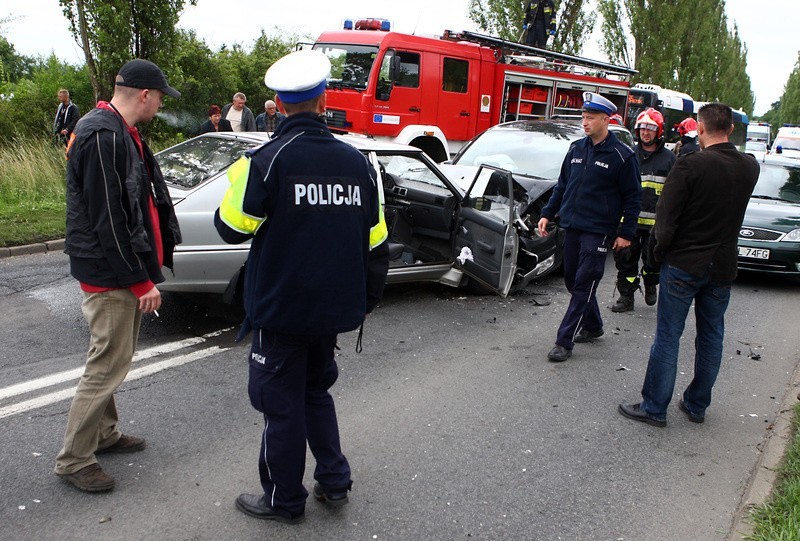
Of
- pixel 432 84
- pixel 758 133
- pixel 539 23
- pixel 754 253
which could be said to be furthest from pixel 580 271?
pixel 758 133

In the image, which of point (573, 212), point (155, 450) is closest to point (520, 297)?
Result: point (573, 212)

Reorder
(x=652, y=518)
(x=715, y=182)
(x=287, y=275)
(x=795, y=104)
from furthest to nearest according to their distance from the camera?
(x=795, y=104) < (x=715, y=182) < (x=652, y=518) < (x=287, y=275)

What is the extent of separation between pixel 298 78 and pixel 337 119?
9957mm

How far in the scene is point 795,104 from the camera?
70.8 m

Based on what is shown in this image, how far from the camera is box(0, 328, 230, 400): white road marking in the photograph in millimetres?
4172

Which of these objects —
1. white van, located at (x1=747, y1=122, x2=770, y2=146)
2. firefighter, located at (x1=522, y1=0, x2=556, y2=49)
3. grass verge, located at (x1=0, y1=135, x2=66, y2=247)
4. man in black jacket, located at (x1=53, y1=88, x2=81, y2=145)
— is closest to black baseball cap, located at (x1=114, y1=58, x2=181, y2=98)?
grass verge, located at (x1=0, y1=135, x2=66, y2=247)

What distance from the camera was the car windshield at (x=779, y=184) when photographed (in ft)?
30.9

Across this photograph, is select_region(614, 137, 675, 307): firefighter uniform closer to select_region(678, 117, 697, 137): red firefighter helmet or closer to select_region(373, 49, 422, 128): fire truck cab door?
select_region(678, 117, 697, 137): red firefighter helmet

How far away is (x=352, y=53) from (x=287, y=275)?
10.5 meters

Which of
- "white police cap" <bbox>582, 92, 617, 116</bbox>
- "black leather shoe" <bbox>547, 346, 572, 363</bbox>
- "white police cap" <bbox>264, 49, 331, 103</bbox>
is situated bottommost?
"black leather shoe" <bbox>547, 346, 572, 363</bbox>

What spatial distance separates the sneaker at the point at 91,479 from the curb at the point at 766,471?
2.81m

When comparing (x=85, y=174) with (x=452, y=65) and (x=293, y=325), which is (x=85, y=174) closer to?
(x=293, y=325)

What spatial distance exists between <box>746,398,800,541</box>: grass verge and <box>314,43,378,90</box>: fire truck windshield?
9.84m

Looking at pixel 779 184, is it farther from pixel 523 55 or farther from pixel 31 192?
pixel 31 192
